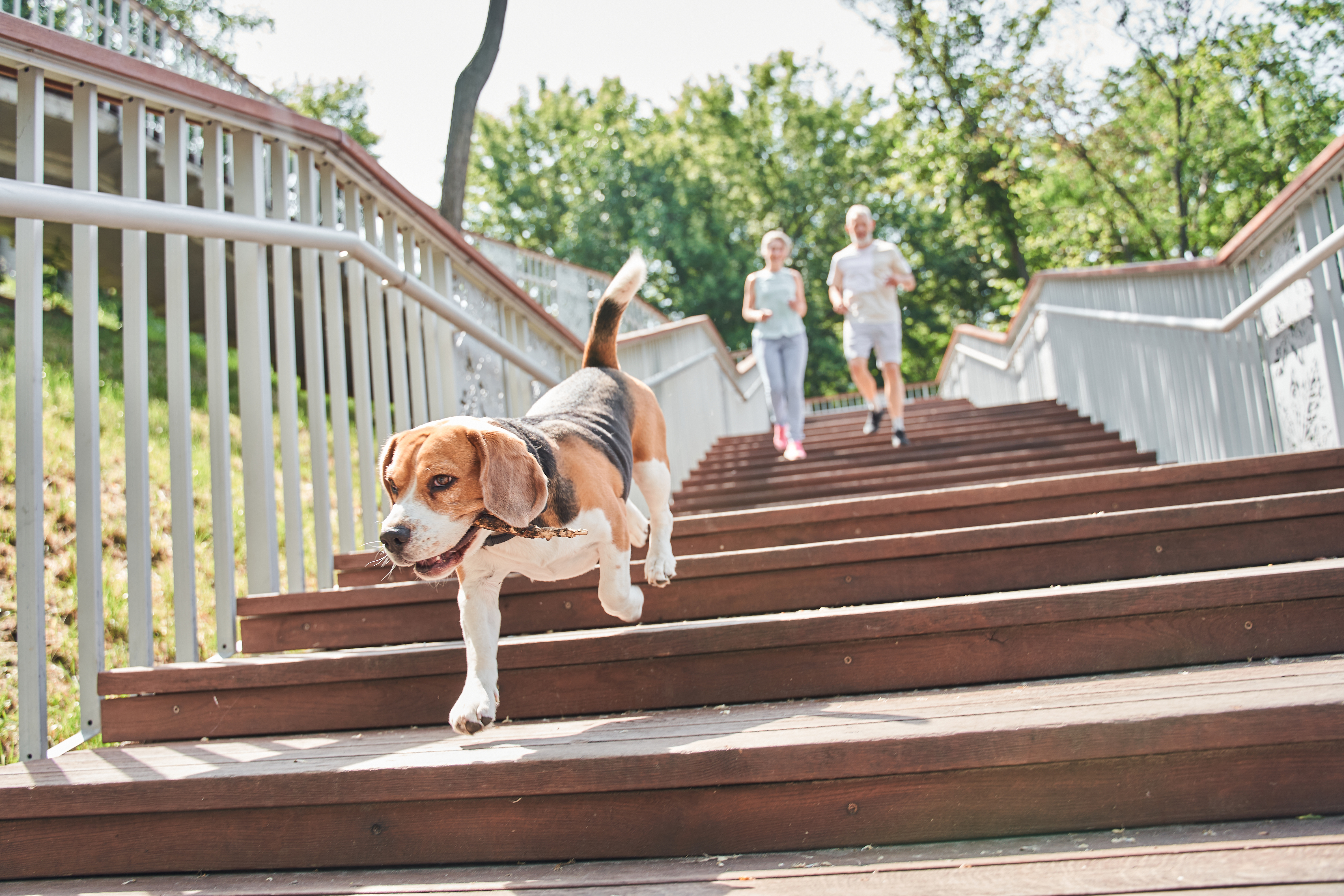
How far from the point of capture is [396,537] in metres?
1.99

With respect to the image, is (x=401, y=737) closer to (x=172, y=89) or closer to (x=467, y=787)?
(x=467, y=787)

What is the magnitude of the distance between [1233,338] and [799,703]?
3.12 metres

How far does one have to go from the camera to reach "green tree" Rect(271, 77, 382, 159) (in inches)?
838

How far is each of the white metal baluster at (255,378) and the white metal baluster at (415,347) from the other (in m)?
0.66

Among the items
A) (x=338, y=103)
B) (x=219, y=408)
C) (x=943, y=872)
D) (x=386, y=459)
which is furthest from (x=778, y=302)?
(x=338, y=103)

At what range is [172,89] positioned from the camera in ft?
9.46

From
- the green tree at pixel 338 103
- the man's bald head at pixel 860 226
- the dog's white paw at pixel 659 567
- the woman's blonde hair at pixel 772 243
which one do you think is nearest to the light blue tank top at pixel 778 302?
the woman's blonde hair at pixel 772 243

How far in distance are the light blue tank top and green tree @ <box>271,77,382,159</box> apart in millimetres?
17014

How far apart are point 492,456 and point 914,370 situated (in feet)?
96.6

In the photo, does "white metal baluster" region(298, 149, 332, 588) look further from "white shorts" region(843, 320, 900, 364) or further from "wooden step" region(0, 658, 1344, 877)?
"white shorts" region(843, 320, 900, 364)

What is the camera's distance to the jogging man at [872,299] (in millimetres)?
6211

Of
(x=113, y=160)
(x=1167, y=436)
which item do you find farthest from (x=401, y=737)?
(x=113, y=160)

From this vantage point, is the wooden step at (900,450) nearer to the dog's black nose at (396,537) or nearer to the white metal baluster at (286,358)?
the white metal baluster at (286,358)

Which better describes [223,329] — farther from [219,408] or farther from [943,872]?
[943,872]
